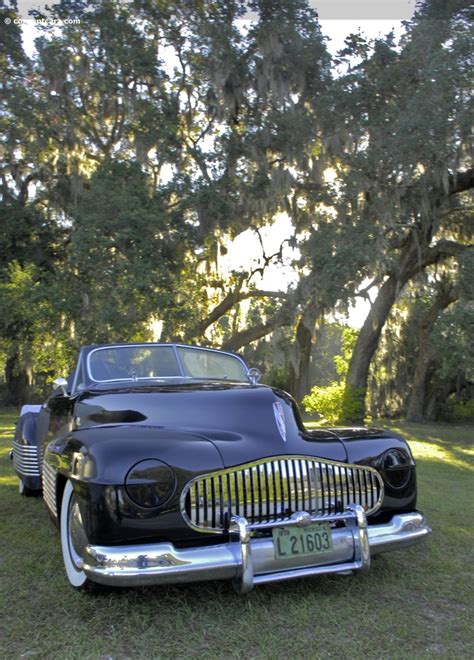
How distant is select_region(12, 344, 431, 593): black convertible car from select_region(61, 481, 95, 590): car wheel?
1 cm

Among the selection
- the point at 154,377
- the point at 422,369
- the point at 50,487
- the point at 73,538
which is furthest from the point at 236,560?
the point at 422,369

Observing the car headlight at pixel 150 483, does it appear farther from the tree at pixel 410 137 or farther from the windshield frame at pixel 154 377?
the tree at pixel 410 137

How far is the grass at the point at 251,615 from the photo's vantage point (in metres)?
2.75

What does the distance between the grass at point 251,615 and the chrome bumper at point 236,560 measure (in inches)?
8.6

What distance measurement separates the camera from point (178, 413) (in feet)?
12.2

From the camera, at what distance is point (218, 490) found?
316 cm

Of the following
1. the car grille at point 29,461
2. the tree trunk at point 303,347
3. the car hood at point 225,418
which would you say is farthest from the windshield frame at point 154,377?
the tree trunk at point 303,347

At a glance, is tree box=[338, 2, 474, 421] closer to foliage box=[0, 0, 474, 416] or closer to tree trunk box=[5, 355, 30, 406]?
foliage box=[0, 0, 474, 416]

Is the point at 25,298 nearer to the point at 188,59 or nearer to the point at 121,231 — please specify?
the point at 121,231

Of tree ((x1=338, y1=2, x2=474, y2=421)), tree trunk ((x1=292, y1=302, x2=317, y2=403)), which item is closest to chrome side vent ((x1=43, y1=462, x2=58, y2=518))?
tree ((x1=338, y1=2, x2=474, y2=421))

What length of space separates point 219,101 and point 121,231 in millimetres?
5832

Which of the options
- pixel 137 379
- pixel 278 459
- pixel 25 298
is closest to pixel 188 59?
pixel 25 298

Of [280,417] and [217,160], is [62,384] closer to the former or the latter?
[280,417]

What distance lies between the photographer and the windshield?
15.3 feet
